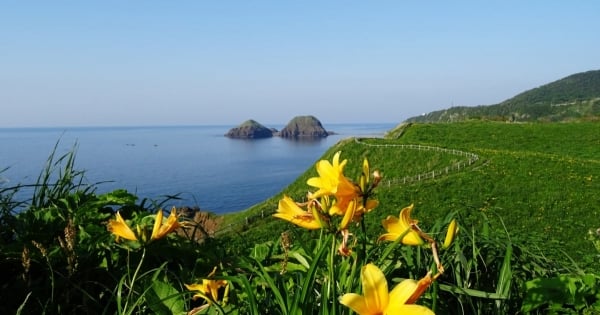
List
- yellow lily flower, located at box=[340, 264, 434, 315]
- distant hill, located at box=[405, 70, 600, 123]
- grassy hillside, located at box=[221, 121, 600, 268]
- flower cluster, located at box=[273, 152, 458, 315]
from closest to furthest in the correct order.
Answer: yellow lily flower, located at box=[340, 264, 434, 315] → flower cluster, located at box=[273, 152, 458, 315] → grassy hillside, located at box=[221, 121, 600, 268] → distant hill, located at box=[405, 70, 600, 123]

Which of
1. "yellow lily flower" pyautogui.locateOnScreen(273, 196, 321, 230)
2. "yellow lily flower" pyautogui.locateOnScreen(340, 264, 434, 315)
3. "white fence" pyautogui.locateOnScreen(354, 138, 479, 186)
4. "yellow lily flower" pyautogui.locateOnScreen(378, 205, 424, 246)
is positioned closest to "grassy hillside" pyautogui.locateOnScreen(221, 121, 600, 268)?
"white fence" pyautogui.locateOnScreen(354, 138, 479, 186)

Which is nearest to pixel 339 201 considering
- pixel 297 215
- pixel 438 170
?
pixel 297 215

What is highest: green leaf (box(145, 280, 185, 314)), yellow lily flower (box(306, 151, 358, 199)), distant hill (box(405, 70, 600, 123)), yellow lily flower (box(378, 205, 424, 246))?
distant hill (box(405, 70, 600, 123))

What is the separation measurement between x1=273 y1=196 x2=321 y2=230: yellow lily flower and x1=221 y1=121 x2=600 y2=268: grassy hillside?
932cm

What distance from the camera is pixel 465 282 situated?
5.69ft

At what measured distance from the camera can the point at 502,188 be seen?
21.0 metres

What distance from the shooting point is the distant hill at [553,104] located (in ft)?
445

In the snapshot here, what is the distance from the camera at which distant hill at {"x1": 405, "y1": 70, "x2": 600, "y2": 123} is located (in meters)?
136

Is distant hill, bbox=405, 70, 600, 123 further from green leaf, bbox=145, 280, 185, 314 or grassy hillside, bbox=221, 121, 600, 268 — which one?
green leaf, bbox=145, 280, 185, 314

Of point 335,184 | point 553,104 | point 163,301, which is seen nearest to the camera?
point 335,184

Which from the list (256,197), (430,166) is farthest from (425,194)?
(256,197)

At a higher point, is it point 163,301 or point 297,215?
point 297,215

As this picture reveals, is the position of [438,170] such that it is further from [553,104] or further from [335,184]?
[553,104]

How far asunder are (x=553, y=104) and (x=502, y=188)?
15573cm
